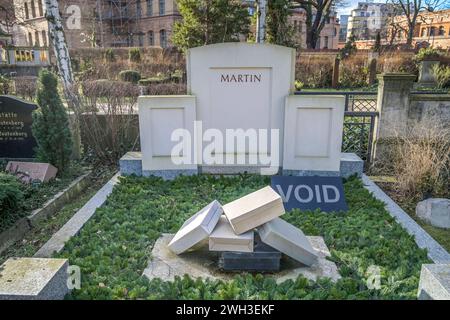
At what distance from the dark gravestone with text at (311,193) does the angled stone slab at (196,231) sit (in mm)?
1468

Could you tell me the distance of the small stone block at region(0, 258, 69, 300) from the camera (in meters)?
2.38

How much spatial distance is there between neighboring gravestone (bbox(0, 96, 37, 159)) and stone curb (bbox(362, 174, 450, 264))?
5453mm

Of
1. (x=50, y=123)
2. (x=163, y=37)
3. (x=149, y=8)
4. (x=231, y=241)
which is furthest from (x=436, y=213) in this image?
(x=149, y=8)

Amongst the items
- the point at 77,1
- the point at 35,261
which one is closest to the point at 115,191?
the point at 35,261

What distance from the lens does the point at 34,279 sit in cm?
250

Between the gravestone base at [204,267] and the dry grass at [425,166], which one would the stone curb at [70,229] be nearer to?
the gravestone base at [204,267]

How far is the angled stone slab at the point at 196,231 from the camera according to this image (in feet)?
10.8

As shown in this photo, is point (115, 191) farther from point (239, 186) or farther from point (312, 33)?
point (312, 33)

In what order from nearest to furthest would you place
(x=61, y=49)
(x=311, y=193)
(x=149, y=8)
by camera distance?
(x=311, y=193) → (x=61, y=49) → (x=149, y=8)

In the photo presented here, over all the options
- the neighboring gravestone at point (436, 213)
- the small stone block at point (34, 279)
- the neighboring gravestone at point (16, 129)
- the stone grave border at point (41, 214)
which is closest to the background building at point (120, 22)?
the neighboring gravestone at point (16, 129)

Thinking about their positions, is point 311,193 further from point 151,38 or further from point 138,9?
point 138,9

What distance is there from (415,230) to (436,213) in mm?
761

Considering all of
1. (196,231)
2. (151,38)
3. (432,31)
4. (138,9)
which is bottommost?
(196,231)
